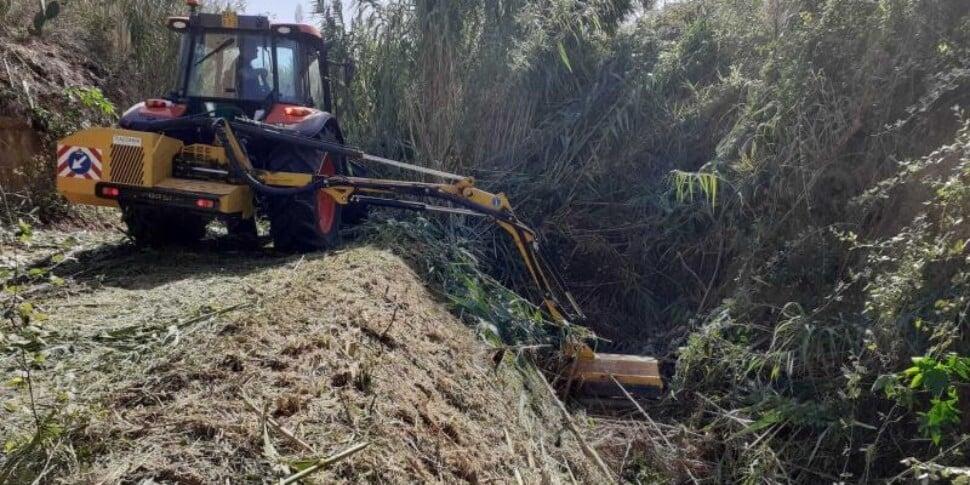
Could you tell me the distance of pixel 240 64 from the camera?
18.9 feet

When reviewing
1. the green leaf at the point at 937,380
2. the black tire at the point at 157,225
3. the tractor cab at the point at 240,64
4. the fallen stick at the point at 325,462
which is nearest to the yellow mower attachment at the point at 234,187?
the black tire at the point at 157,225

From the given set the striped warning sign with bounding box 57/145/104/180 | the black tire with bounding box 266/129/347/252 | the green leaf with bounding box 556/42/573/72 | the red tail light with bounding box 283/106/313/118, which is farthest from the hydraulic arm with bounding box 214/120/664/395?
the green leaf with bounding box 556/42/573/72

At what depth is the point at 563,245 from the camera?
636 cm

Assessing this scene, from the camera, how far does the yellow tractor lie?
4.66 meters

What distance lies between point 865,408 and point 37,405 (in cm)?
351

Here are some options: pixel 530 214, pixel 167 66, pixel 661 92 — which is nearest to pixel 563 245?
pixel 530 214

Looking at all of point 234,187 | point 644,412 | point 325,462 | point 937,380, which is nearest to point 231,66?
point 234,187

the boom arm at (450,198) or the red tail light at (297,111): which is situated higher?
the red tail light at (297,111)

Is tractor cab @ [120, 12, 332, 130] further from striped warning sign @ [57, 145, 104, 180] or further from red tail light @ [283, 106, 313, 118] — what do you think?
striped warning sign @ [57, 145, 104, 180]

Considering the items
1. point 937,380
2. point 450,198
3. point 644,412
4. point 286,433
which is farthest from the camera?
point 450,198

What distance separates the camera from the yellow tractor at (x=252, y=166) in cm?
466

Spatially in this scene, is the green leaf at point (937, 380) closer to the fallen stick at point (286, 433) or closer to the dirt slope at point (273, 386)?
the dirt slope at point (273, 386)

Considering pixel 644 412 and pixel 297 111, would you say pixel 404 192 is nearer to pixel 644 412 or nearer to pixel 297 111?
pixel 297 111

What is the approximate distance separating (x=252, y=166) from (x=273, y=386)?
2.88 m
